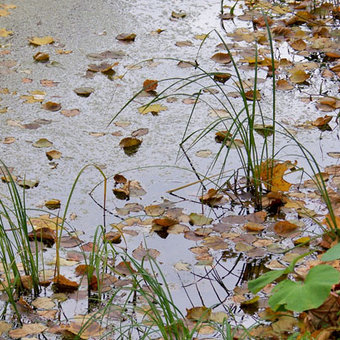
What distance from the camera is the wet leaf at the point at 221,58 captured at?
4949mm

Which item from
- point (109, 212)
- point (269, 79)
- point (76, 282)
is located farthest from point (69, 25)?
point (76, 282)

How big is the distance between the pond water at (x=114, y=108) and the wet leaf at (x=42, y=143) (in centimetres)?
3

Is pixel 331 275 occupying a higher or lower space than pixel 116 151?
higher

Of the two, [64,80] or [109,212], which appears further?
[64,80]

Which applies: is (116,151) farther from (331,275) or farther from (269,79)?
(331,275)

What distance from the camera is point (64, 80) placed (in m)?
4.71

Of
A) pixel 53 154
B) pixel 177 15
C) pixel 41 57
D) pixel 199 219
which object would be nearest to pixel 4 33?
pixel 41 57

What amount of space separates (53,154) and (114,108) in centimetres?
62

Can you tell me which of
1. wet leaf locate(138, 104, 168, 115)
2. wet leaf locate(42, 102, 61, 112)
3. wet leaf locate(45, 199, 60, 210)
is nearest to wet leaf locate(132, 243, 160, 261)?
wet leaf locate(45, 199, 60, 210)

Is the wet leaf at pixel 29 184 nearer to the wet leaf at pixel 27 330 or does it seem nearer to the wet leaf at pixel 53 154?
the wet leaf at pixel 53 154

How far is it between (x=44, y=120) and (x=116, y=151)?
570 mm

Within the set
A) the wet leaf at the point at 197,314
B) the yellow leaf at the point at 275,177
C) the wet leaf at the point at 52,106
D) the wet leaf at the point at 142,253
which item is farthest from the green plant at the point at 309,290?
the wet leaf at the point at 52,106

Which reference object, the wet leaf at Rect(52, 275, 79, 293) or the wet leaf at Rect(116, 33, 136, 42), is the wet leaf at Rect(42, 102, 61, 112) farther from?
the wet leaf at Rect(52, 275, 79, 293)

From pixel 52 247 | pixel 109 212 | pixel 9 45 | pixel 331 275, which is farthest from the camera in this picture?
pixel 9 45
